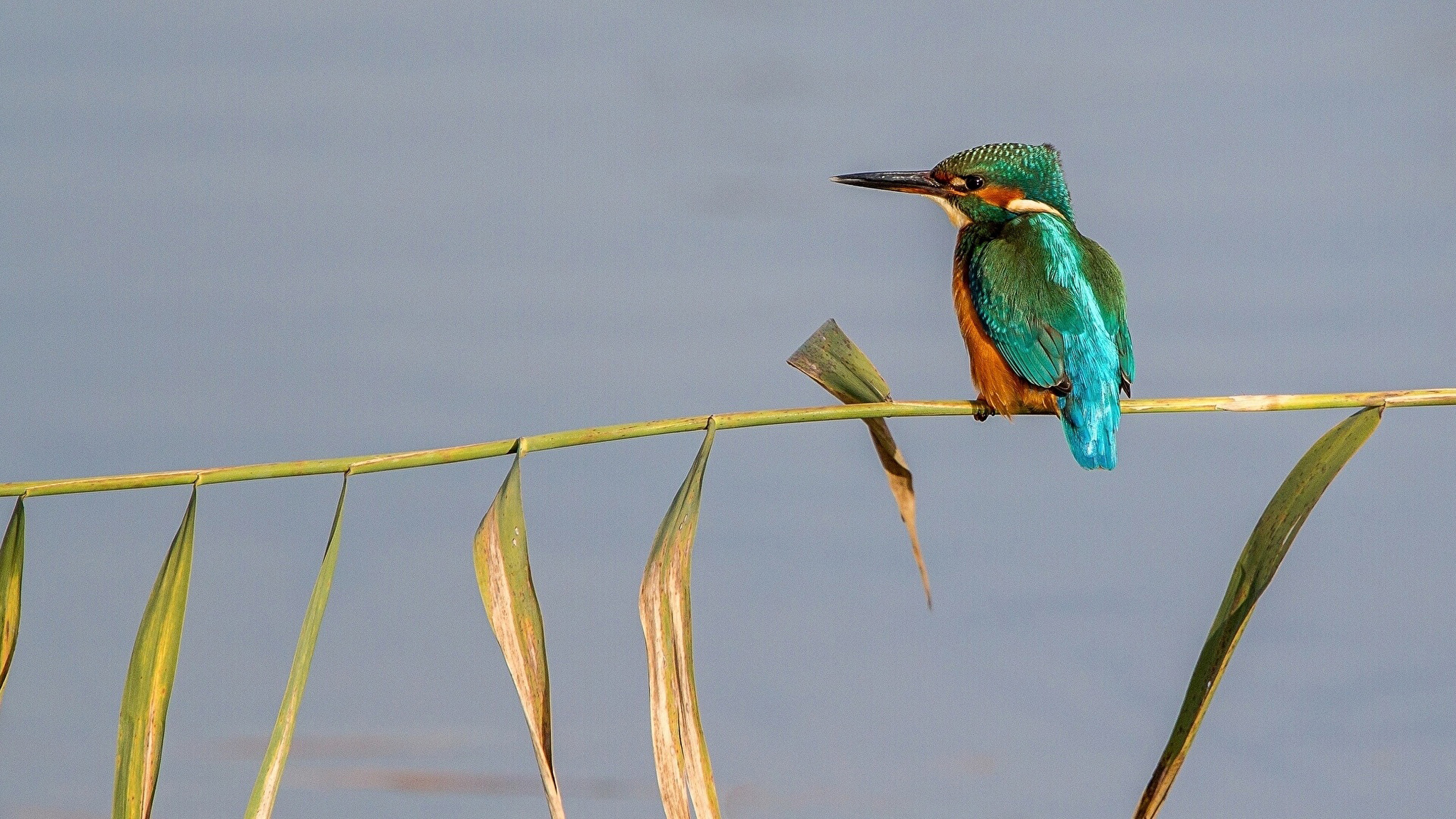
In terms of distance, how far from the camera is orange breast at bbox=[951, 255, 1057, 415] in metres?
2.54

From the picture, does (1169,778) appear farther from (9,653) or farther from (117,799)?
(9,653)

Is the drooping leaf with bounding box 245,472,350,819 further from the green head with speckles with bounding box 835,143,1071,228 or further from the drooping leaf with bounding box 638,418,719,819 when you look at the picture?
the green head with speckles with bounding box 835,143,1071,228

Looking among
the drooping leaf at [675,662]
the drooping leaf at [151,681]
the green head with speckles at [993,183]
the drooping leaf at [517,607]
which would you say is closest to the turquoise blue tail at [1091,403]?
the green head with speckles at [993,183]

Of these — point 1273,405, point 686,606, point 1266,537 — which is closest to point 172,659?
point 686,606

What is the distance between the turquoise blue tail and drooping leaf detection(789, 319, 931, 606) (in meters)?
0.54

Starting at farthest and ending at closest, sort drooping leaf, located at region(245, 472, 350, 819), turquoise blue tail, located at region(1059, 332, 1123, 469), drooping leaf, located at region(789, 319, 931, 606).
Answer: turquoise blue tail, located at region(1059, 332, 1123, 469), drooping leaf, located at region(789, 319, 931, 606), drooping leaf, located at region(245, 472, 350, 819)

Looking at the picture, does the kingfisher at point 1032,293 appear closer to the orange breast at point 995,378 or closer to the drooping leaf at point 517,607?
the orange breast at point 995,378

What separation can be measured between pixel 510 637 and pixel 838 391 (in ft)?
2.26

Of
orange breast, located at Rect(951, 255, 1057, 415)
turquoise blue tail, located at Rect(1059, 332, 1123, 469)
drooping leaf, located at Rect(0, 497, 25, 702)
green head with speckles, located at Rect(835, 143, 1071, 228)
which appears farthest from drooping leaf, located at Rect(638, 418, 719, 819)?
green head with speckles, located at Rect(835, 143, 1071, 228)

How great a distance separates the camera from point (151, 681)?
1.18 m

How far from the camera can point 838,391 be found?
1.72 metres

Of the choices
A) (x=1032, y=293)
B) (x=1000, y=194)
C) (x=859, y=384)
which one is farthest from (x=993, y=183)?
(x=859, y=384)

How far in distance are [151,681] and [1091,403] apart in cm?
171

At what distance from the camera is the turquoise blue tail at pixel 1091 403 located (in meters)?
→ 2.33
